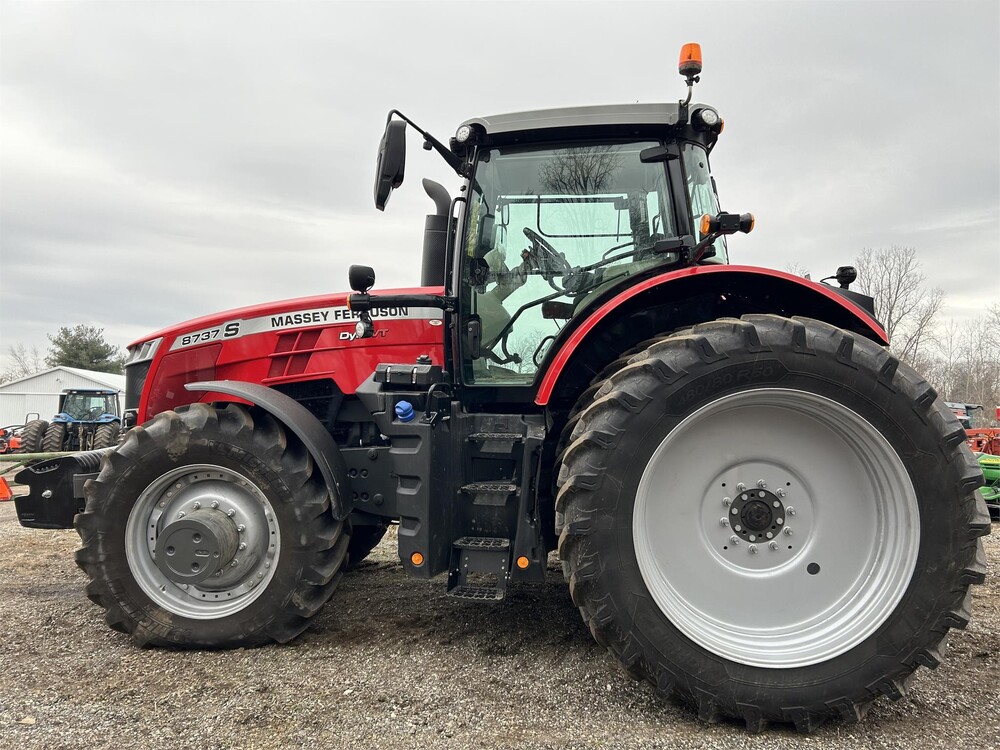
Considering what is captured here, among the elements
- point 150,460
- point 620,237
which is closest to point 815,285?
point 620,237

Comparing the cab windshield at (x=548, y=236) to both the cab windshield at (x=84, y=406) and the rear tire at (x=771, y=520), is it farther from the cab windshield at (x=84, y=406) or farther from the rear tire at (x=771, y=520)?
the cab windshield at (x=84, y=406)

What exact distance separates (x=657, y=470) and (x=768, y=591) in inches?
25.5

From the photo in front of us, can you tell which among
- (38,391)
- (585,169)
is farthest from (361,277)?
(38,391)

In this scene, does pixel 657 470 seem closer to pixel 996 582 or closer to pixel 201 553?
pixel 201 553

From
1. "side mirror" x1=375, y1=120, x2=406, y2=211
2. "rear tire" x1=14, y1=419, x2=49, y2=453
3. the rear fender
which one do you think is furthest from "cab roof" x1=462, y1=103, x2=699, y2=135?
"rear tire" x1=14, y1=419, x2=49, y2=453

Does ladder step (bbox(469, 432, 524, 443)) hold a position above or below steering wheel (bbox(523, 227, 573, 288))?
below

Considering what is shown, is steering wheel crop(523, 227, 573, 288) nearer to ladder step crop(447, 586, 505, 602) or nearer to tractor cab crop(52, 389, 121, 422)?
ladder step crop(447, 586, 505, 602)

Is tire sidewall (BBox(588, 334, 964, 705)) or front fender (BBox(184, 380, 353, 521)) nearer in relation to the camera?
tire sidewall (BBox(588, 334, 964, 705))

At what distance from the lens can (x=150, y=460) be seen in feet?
9.92

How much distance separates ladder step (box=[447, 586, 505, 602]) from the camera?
8.86ft

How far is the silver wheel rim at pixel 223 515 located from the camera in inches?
118

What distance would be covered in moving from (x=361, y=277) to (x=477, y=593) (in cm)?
157

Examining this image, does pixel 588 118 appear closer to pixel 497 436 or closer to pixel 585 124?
pixel 585 124

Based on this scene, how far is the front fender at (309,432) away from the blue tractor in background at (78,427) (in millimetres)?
14570
